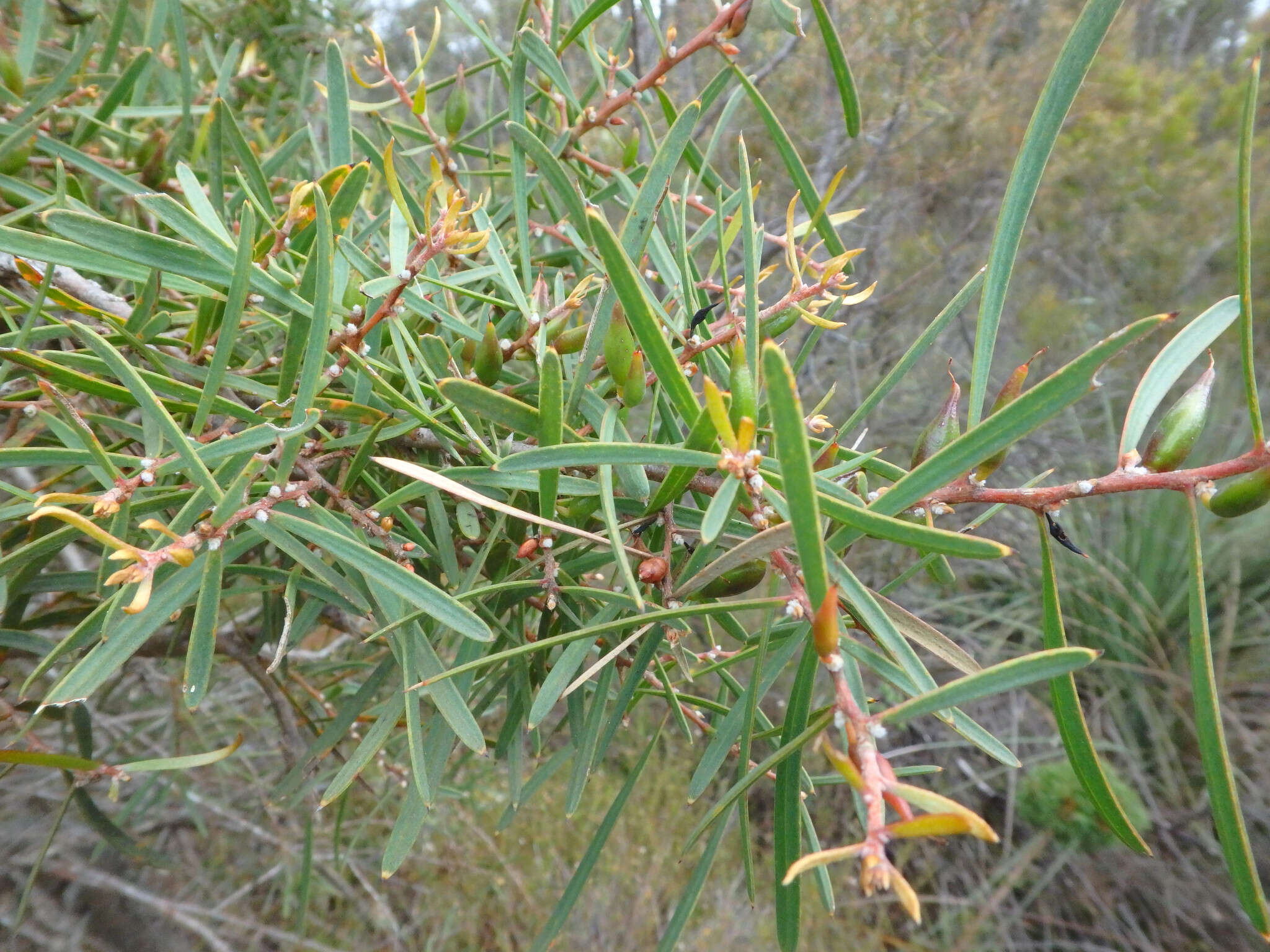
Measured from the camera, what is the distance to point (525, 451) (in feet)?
0.71

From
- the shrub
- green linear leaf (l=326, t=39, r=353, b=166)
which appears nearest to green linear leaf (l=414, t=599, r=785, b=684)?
the shrub

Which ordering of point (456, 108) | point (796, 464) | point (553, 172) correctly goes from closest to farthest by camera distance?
1. point (796, 464)
2. point (553, 172)
3. point (456, 108)

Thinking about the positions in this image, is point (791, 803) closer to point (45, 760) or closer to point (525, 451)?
point (525, 451)

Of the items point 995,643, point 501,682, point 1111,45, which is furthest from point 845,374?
point 501,682

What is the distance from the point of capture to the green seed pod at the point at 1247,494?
0.19m

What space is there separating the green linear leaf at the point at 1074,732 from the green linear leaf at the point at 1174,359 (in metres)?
0.04

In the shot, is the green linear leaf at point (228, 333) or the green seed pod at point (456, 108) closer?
the green linear leaf at point (228, 333)

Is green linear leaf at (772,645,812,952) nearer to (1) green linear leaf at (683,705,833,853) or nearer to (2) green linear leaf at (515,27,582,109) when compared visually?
(1) green linear leaf at (683,705,833,853)

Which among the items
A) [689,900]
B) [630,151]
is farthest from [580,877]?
[630,151]

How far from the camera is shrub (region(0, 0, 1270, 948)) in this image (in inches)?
7.6

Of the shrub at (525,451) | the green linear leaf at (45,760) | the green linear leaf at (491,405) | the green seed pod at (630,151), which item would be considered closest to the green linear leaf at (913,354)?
the shrub at (525,451)

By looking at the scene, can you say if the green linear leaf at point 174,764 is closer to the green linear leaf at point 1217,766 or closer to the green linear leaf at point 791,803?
the green linear leaf at point 791,803

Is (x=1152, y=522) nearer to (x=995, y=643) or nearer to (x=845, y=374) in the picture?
(x=995, y=643)

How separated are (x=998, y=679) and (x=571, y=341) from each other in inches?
6.9
